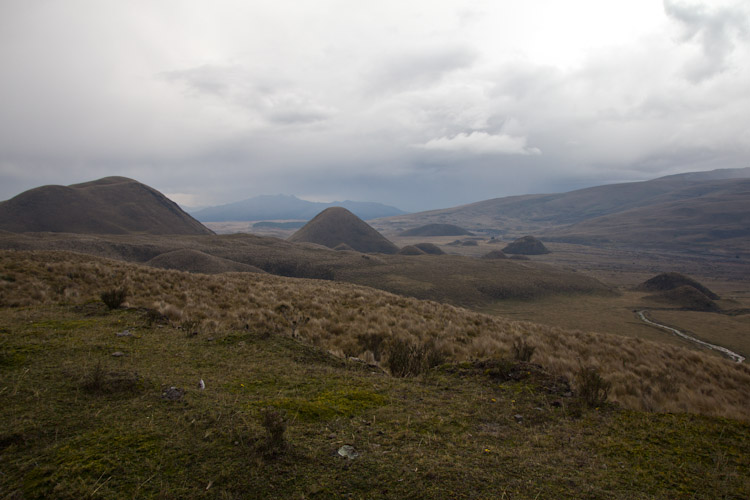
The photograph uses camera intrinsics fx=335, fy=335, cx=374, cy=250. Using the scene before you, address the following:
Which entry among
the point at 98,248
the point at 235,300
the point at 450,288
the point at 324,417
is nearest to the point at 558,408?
the point at 324,417

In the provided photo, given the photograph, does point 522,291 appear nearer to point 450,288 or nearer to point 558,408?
point 450,288

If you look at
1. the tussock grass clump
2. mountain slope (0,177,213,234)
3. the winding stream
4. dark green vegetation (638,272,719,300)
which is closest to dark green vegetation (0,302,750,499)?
the tussock grass clump

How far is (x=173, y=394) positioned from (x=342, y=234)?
98311 millimetres

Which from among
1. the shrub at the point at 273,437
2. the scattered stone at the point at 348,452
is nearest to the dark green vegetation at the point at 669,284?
the scattered stone at the point at 348,452

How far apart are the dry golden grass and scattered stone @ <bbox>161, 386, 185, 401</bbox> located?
353cm

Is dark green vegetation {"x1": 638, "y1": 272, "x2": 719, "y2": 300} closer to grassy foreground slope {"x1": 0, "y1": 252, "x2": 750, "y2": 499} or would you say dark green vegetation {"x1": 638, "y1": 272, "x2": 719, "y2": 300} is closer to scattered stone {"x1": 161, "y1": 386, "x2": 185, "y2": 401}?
grassy foreground slope {"x1": 0, "y1": 252, "x2": 750, "y2": 499}

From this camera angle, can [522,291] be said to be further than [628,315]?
Yes

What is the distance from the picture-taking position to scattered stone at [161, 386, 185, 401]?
3.93 meters

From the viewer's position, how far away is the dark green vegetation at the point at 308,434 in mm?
2645

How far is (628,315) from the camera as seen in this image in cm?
3541

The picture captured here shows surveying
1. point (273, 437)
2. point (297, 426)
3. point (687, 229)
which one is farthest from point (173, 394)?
point (687, 229)

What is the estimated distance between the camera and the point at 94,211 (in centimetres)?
6862

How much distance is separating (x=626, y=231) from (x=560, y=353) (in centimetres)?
21039

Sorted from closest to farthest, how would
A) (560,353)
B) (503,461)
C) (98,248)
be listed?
(503,461) < (560,353) < (98,248)
